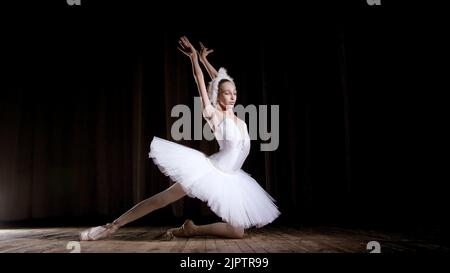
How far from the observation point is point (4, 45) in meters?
4.46

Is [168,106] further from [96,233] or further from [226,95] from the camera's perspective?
[96,233]

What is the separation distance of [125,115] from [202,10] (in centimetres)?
147

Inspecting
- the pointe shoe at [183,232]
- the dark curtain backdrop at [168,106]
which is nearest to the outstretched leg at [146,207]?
the pointe shoe at [183,232]

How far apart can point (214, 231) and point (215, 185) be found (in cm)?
33

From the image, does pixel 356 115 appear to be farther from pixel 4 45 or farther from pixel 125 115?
pixel 4 45

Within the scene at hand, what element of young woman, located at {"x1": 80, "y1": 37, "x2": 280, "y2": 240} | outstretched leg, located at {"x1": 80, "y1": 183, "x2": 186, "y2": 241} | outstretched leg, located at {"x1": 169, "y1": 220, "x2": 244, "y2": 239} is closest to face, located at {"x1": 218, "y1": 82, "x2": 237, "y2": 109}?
young woman, located at {"x1": 80, "y1": 37, "x2": 280, "y2": 240}

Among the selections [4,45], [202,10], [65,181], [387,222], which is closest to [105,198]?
[65,181]

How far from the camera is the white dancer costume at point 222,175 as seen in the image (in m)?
2.27

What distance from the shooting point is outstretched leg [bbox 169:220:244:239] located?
242cm

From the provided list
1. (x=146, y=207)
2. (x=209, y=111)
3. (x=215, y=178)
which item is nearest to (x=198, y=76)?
(x=209, y=111)

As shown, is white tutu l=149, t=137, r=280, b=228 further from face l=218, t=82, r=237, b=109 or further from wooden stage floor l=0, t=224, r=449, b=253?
face l=218, t=82, r=237, b=109

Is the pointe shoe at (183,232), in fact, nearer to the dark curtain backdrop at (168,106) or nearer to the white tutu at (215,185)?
the white tutu at (215,185)

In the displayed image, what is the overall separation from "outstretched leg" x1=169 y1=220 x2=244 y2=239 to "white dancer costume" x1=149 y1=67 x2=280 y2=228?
0.10 metres
